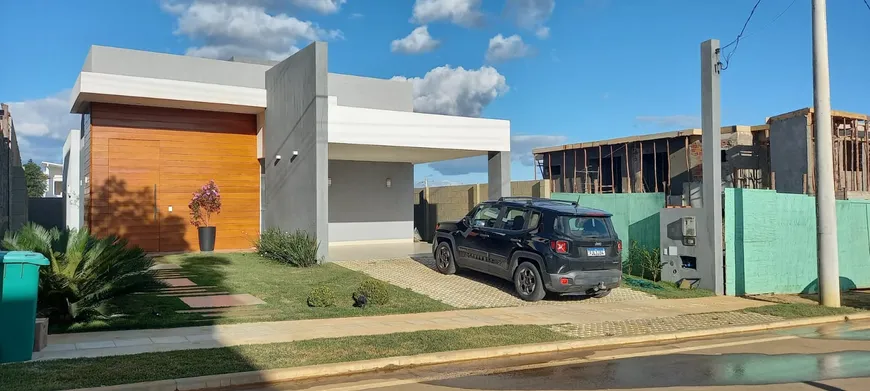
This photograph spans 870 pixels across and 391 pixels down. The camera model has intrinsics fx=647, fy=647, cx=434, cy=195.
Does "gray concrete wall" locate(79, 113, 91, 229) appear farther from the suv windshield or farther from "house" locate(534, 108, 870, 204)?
"house" locate(534, 108, 870, 204)

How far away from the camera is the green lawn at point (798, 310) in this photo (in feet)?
38.1

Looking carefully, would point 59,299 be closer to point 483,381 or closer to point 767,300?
point 483,381

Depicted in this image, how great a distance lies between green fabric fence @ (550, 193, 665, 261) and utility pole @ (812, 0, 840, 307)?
3565 mm

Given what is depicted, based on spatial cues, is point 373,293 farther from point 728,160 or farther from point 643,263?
point 728,160

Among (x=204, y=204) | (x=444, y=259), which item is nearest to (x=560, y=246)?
(x=444, y=259)

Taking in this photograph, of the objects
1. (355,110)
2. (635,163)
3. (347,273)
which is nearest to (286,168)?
(355,110)

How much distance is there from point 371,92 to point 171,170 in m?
7.13

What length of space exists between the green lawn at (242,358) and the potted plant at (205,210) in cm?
1102

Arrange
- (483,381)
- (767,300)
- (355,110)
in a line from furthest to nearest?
(355,110) < (767,300) < (483,381)

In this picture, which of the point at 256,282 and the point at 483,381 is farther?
the point at 256,282

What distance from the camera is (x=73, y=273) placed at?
8.97 metres

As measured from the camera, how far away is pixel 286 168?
58.1 ft

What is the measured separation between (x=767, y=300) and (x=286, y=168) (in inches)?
479

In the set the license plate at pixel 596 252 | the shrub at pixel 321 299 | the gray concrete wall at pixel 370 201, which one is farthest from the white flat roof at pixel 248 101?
the license plate at pixel 596 252
